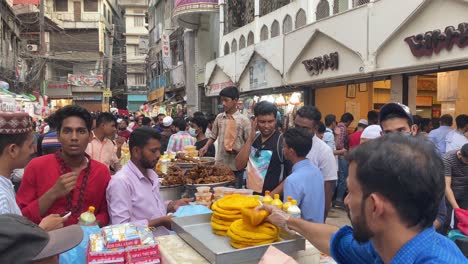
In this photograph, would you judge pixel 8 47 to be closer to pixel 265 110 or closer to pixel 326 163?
pixel 265 110

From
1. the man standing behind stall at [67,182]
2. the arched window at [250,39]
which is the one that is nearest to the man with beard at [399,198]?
the man standing behind stall at [67,182]

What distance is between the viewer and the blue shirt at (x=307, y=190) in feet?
9.85

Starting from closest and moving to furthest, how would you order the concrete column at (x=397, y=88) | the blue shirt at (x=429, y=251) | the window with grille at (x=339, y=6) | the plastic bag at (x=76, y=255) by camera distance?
the blue shirt at (x=429, y=251) < the plastic bag at (x=76, y=255) < the concrete column at (x=397, y=88) < the window with grille at (x=339, y=6)

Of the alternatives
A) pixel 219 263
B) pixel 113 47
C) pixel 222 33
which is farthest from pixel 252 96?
pixel 113 47

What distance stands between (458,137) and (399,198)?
6357mm

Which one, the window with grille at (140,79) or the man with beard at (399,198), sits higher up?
the window with grille at (140,79)

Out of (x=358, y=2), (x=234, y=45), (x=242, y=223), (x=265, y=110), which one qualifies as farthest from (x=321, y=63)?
(x=242, y=223)

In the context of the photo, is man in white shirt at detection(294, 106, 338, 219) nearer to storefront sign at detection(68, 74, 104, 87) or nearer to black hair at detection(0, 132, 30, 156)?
black hair at detection(0, 132, 30, 156)

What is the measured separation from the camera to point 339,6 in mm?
10469

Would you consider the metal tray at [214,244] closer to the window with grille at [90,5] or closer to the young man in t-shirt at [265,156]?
the young man in t-shirt at [265,156]

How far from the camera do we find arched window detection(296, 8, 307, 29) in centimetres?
1195

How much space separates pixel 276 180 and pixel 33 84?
28873mm

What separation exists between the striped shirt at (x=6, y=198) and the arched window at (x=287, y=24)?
11442 mm

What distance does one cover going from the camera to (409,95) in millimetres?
8875
